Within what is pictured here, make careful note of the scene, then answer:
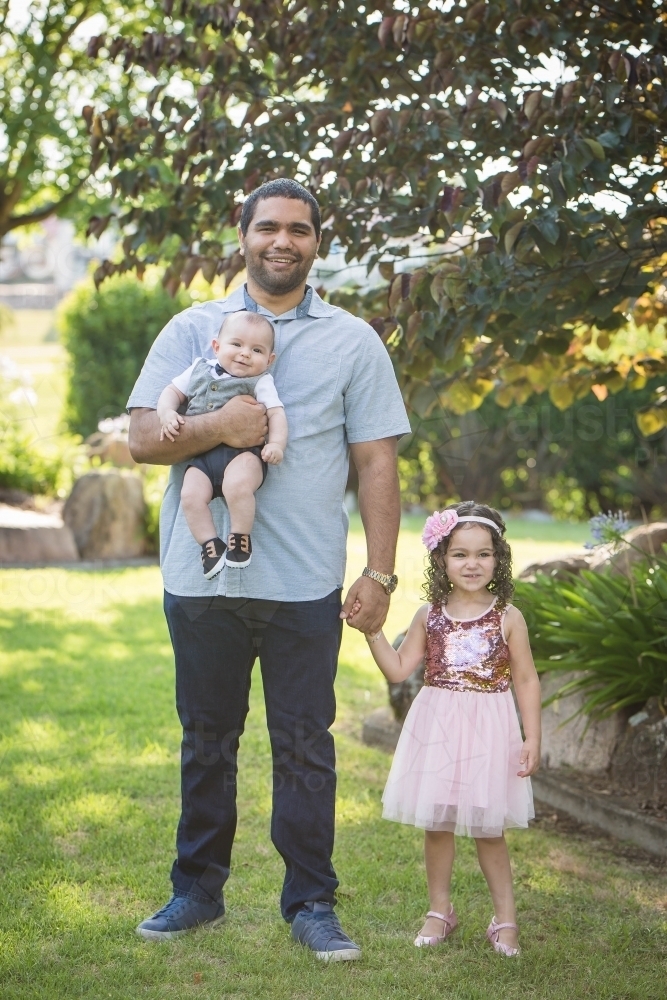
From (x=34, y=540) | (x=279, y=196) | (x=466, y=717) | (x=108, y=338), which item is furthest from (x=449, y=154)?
(x=108, y=338)

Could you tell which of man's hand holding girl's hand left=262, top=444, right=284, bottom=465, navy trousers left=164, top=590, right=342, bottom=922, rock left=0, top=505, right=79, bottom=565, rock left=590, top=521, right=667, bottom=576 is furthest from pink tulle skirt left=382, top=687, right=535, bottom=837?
rock left=0, top=505, right=79, bottom=565

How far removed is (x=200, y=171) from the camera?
3.97 meters

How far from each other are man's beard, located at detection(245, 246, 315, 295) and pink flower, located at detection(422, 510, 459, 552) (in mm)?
727

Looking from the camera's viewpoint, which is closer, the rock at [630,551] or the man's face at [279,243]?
the man's face at [279,243]

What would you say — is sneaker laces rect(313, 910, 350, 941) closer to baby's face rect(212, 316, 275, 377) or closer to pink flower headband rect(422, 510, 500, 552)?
pink flower headband rect(422, 510, 500, 552)

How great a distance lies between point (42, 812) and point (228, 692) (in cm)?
131

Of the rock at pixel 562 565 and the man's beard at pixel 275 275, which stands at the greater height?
the man's beard at pixel 275 275

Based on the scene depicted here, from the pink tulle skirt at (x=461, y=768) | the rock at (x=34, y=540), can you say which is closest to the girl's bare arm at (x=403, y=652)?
the pink tulle skirt at (x=461, y=768)

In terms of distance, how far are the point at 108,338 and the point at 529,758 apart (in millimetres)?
10224

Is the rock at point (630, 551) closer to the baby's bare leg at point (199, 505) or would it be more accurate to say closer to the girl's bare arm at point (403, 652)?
the girl's bare arm at point (403, 652)

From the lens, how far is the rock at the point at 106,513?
8844 millimetres

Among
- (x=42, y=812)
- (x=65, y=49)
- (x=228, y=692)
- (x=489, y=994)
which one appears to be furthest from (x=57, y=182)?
(x=489, y=994)

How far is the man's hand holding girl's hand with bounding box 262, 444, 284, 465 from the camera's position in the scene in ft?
8.44

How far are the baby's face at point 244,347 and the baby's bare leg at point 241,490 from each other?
22 cm
